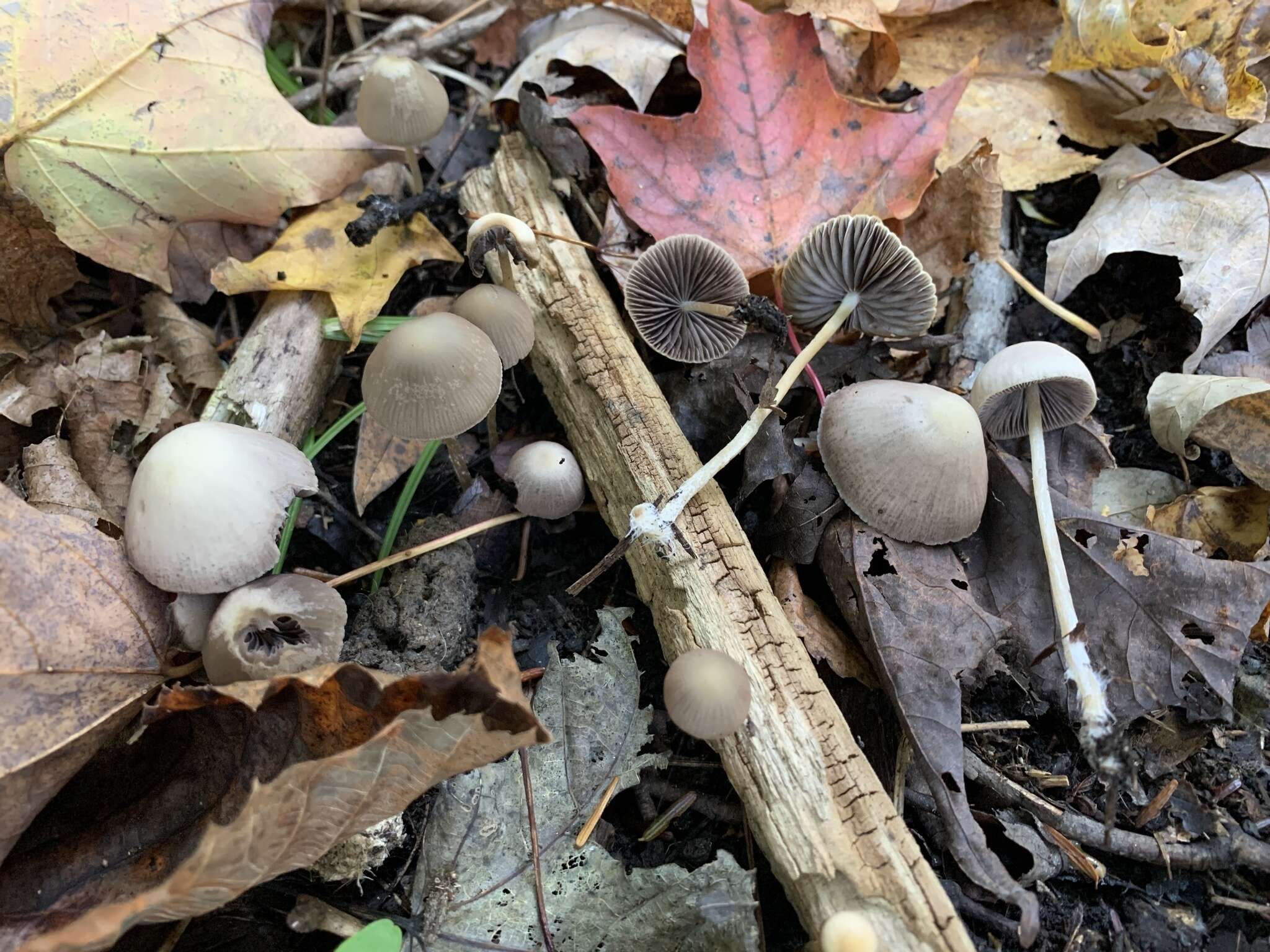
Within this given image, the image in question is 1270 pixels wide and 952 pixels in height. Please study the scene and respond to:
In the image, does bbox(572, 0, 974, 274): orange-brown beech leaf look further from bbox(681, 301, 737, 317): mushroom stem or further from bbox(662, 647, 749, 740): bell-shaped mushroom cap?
bbox(662, 647, 749, 740): bell-shaped mushroom cap

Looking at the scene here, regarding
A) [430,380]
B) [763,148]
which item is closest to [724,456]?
[430,380]

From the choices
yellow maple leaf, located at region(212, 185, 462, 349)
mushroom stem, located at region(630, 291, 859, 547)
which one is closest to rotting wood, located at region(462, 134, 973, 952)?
mushroom stem, located at region(630, 291, 859, 547)

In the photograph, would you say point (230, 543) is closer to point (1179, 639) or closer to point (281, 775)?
point (281, 775)

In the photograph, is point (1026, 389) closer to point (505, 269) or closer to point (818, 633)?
point (818, 633)

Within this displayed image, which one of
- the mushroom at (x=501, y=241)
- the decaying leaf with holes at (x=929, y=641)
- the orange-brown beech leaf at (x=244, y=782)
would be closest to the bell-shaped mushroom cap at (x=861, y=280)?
the decaying leaf with holes at (x=929, y=641)

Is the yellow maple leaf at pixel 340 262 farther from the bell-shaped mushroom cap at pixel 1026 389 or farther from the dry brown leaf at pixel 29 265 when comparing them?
the bell-shaped mushroom cap at pixel 1026 389

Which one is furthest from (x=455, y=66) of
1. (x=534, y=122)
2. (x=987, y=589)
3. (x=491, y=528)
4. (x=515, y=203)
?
(x=987, y=589)
